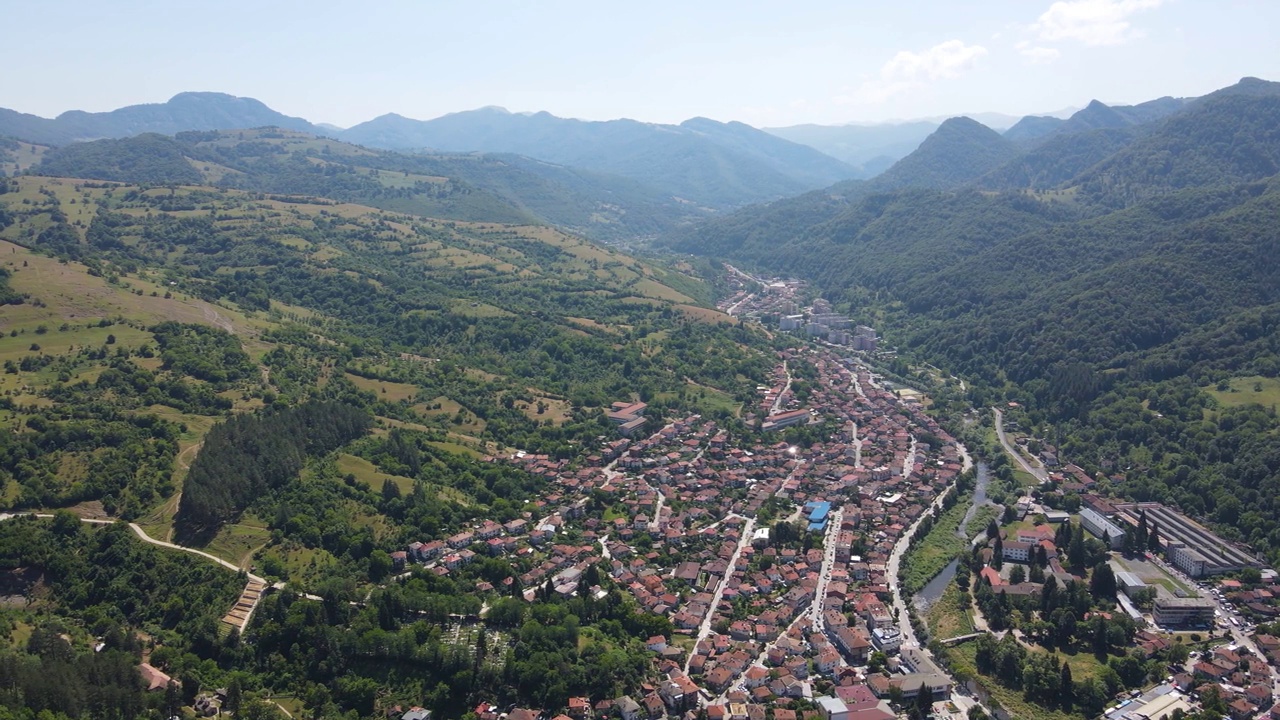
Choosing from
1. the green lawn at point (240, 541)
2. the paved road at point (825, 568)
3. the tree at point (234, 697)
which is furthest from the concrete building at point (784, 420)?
the tree at point (234, 697)

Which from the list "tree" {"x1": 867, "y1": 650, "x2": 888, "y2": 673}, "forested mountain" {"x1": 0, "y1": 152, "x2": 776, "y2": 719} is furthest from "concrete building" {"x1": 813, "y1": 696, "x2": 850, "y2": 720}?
"forested mountain" {"x1": 0, "y1": 152, "x2": 776, "y2": 719}

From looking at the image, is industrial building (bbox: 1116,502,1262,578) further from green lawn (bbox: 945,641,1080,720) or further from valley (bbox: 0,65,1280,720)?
green lawn (bbox: 945,641,1080,720)

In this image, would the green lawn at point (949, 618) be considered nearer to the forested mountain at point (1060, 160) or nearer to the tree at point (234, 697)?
the tree at point (234, 697)

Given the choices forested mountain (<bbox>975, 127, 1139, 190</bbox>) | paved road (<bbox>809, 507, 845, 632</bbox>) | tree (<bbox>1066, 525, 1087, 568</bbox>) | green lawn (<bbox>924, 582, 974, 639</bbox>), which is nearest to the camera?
green lawn (<bbox>924, 582, 974, 639</bbox>)

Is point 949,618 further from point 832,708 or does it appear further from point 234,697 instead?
point 234,697

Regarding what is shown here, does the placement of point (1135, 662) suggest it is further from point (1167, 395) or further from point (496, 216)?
point (496, 216)

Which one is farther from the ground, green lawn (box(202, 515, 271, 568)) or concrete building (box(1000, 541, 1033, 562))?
green lawn (box(202, 515, 271, 568))

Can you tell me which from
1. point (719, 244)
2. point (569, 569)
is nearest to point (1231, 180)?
point (719, 244)
